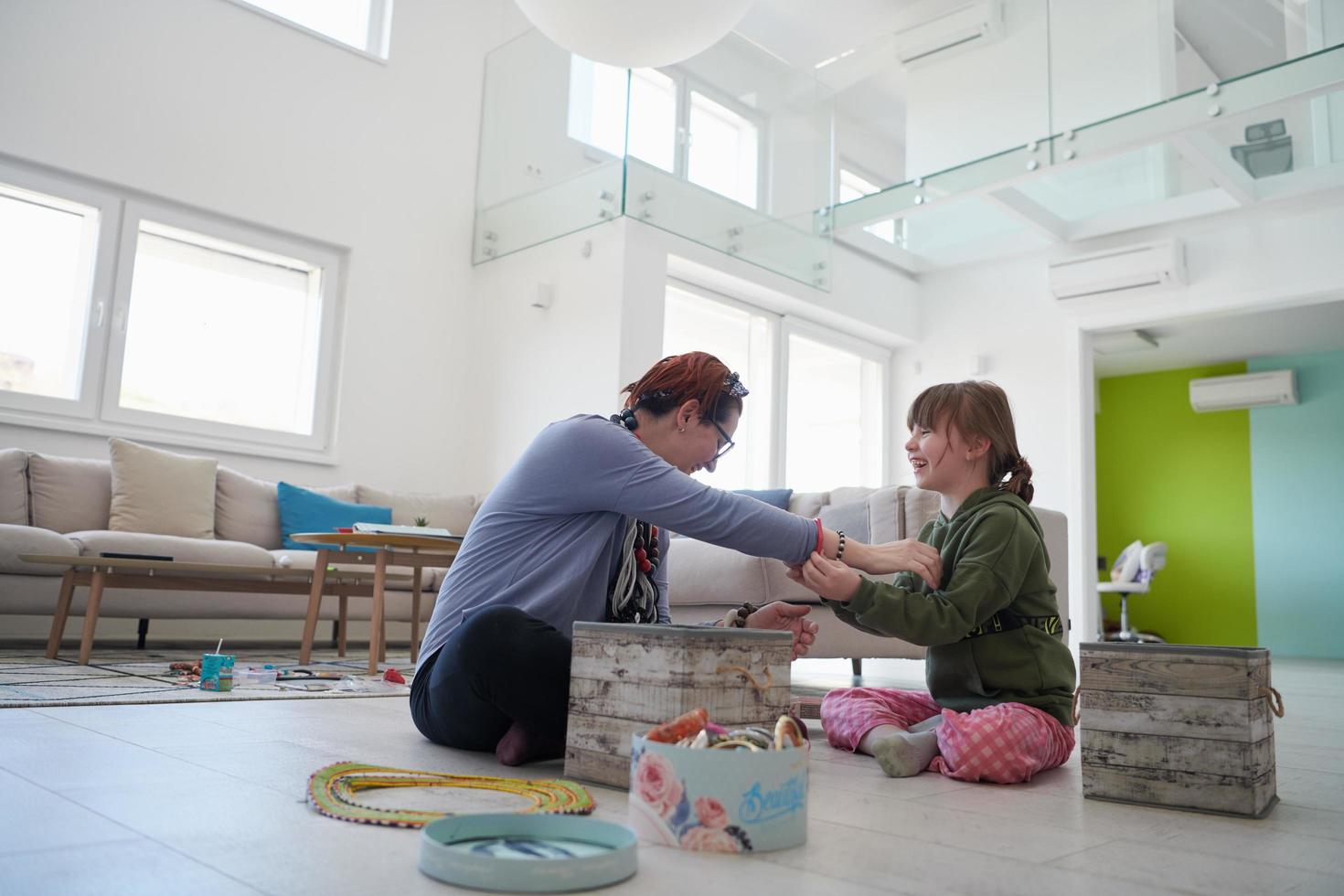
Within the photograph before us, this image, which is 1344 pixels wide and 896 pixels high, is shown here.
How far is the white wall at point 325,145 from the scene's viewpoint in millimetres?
4789

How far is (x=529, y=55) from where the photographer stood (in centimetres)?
602

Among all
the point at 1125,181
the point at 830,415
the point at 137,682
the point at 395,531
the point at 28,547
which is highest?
the point at 1125,181

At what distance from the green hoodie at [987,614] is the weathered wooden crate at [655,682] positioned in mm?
334

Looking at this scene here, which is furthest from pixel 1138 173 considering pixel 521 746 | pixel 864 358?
pixel 521 746

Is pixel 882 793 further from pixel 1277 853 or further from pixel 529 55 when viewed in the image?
pixel 529 55

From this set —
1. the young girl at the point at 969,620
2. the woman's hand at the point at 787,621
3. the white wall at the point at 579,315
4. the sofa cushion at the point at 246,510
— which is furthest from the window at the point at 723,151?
the woman's hand at the point at 787,621

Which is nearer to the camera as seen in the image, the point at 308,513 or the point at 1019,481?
the point at 1019,481

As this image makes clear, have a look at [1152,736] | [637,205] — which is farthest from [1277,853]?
[637,205]

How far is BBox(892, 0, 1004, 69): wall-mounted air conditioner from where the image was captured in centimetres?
565

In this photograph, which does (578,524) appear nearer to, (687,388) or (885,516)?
(687,388)

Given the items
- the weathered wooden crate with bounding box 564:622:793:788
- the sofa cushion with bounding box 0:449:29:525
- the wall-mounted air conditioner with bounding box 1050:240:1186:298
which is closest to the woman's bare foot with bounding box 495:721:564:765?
the weathered wooden crate with bounding box 564:622:793:788

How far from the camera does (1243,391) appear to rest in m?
8.72

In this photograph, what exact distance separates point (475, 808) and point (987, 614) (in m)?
0.96

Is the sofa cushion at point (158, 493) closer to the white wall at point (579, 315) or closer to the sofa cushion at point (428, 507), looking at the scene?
the sofa cushion at point (428, 507)
